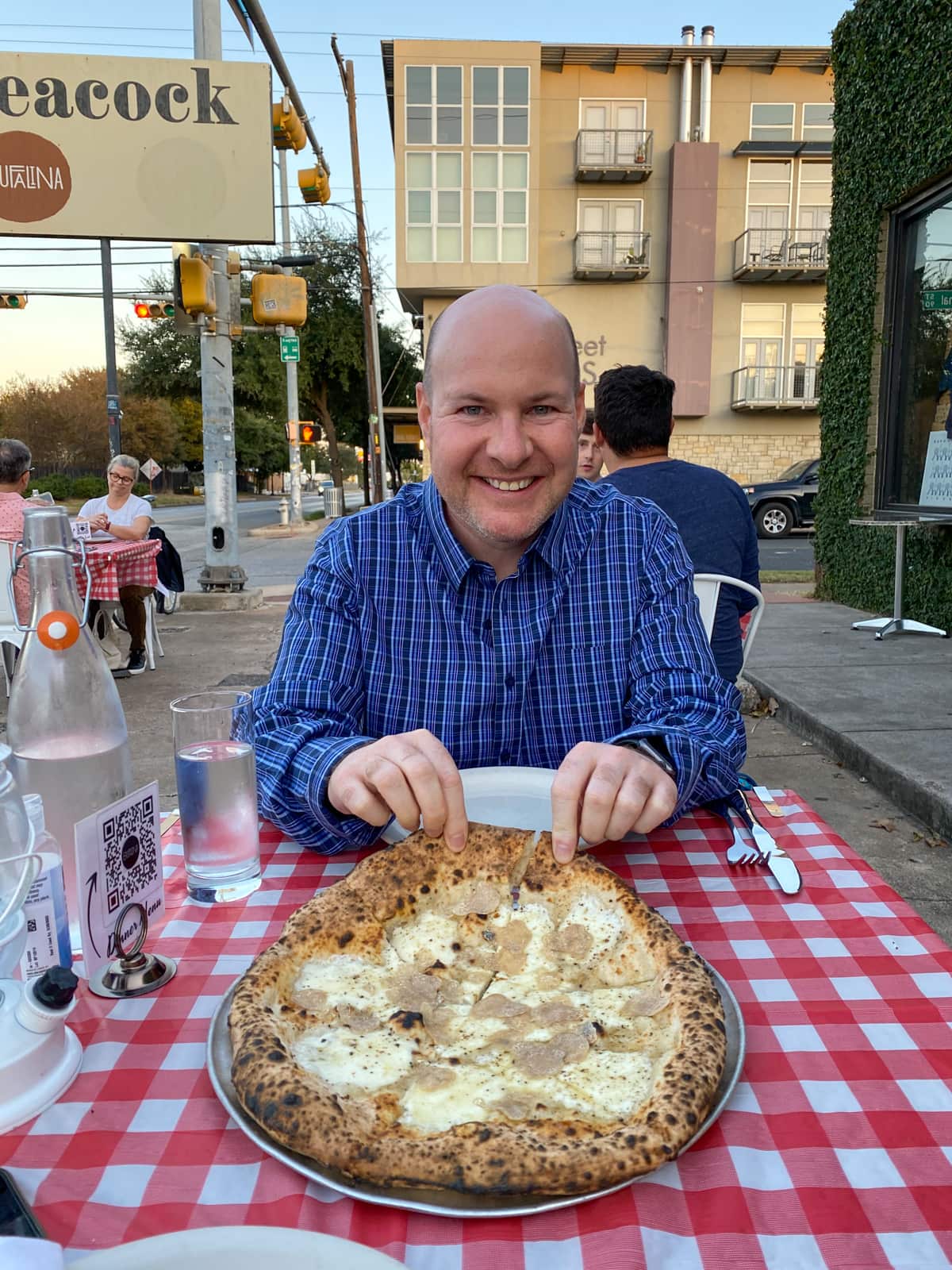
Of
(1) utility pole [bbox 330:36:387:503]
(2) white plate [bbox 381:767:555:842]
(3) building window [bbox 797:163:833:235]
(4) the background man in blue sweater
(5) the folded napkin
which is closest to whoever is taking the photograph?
(5) the folded napkin

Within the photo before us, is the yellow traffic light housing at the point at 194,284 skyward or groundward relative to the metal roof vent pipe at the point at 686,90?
groundward

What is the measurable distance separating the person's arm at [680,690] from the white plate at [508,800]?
212 mm

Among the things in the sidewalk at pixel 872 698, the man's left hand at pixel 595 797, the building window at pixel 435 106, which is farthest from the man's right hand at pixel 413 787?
the building window at pixel 435 106

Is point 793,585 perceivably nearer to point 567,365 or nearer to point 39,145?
point 39,145

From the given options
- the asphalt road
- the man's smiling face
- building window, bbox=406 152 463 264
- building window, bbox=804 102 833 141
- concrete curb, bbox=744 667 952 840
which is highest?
building window, bbox=804 102 833 141

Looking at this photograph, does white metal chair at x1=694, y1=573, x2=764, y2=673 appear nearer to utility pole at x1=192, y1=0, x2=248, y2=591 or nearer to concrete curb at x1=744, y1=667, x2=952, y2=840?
concrete curb at x1=744, y1=667, x2=952, y2=840

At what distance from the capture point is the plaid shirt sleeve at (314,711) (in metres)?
1.42

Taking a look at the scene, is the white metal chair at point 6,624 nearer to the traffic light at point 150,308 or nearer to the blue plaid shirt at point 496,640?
the blue plaid shirt at point 496,640

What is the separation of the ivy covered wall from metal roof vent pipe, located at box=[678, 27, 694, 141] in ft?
59.8

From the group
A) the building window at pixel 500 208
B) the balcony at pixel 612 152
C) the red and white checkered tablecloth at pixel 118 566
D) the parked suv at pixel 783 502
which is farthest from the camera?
the building window at pixel 500 208

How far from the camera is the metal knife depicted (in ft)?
4.15

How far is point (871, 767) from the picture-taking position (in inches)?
176

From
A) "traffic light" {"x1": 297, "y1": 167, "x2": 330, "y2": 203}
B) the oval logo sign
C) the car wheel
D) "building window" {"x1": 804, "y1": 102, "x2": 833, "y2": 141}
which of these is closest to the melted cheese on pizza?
the oval logo sign

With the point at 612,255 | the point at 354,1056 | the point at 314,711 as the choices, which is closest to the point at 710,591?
the point at 314,711
